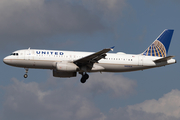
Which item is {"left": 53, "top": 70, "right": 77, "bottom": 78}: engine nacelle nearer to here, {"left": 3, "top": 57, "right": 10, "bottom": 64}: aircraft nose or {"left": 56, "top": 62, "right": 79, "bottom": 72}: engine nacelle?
{"left": 56, "top": 62, "right": 79, "bottom": 72}: engine nacelle

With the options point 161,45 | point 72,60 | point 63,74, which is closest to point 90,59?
point 72,60

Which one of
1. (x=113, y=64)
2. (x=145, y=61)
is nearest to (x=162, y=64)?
(x=145, y=61)

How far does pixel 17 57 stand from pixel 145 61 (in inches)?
722

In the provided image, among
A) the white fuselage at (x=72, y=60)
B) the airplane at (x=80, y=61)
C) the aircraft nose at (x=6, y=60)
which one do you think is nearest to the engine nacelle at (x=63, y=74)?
the airplane at (x=80, y=61)

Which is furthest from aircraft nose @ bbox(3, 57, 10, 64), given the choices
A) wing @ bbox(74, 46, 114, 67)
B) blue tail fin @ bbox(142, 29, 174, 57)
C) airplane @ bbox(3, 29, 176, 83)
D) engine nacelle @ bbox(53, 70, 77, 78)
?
blue tail fin @ bbox(142, 29, 174, 57)

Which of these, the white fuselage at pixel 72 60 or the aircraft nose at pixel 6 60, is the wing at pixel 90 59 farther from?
the aircraft nose at pixel 6 60

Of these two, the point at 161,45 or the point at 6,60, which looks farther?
the point at 161,45

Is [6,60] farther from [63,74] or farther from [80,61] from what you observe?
[80,61]

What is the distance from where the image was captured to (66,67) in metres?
48.3

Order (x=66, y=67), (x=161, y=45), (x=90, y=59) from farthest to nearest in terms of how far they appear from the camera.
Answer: (x=161, y=45) < (x=90, y=59) < (x=66, y=67)

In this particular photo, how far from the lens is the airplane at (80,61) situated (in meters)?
48.6

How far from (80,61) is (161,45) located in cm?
1447

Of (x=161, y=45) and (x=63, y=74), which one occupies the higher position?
(x=161, y=45)

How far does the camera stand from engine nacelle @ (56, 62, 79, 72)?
47.9 meters
